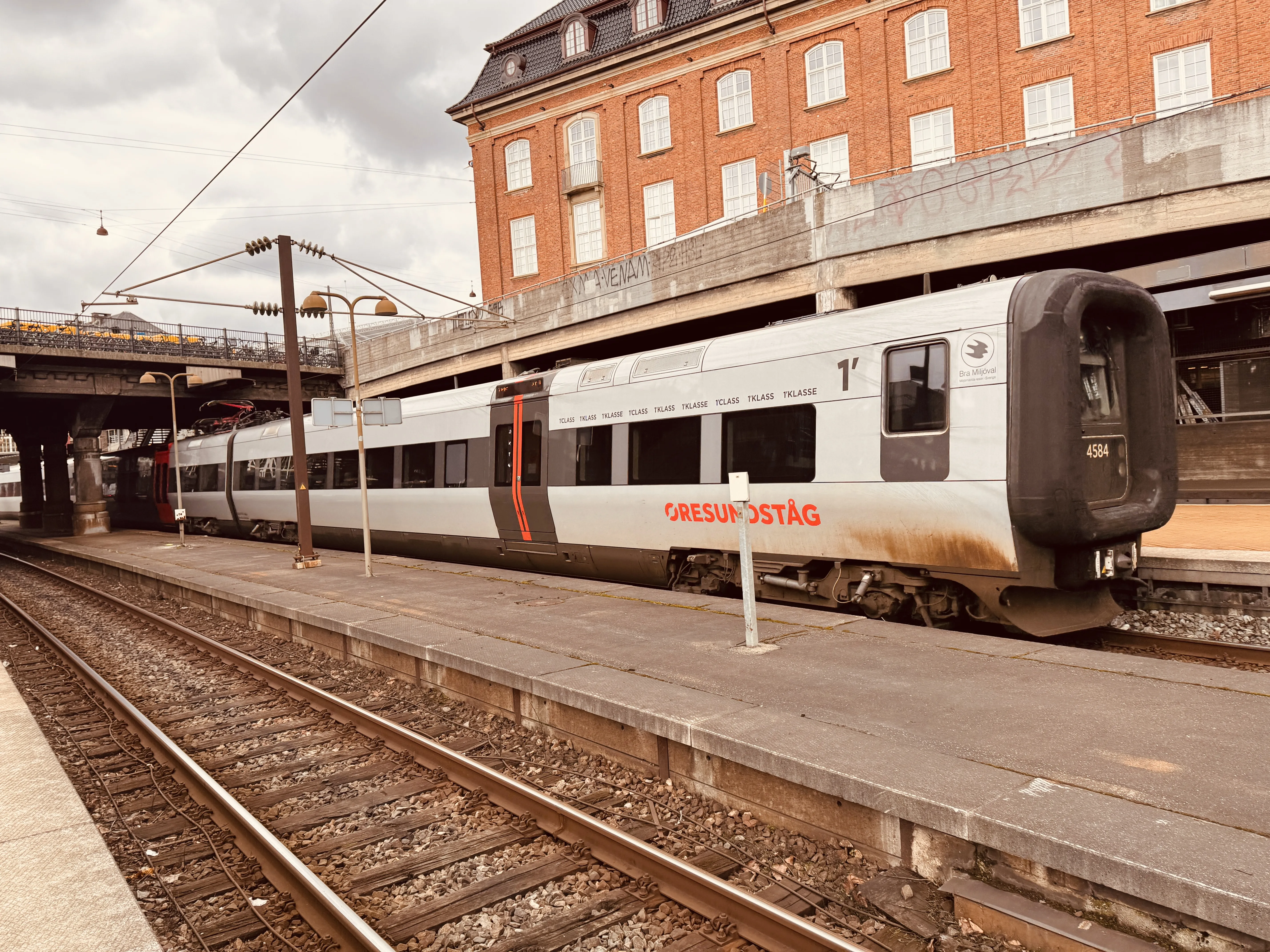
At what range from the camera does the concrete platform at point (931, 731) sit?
3.30 metres

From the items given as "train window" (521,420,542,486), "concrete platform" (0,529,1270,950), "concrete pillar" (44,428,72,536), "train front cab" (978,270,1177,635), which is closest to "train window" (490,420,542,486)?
"train window" (521,420,542,486)

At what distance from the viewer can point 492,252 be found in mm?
38094

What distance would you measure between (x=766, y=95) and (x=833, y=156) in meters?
3.37

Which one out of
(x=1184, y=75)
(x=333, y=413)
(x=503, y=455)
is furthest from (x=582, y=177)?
(x=503, y=455)

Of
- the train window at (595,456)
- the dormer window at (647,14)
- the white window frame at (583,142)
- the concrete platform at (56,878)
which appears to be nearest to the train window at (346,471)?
the train window at (595,456)

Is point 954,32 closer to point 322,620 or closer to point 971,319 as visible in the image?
point 971,319

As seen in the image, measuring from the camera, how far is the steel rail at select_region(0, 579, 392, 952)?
12.5ft

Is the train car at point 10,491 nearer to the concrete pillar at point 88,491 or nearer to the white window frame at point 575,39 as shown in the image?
the concrete pillar at point 88,491

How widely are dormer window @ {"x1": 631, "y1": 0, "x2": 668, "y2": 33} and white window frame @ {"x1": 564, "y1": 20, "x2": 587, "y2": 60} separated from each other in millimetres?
2319

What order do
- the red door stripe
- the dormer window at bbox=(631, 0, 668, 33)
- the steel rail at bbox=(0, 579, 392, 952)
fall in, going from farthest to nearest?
1. the dormer window at bbox=(631, 0, 668, 33)
2. the red door stripe
3. the steel rail at bbox=(0, 579, 392, 952)

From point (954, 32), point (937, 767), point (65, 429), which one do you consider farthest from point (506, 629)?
point (65, 429)

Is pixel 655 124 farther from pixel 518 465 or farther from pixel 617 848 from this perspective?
pixel 617 848

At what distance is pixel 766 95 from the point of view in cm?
3009

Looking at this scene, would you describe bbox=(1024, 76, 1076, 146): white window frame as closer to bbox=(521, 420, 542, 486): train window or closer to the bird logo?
bbox=(521, 420, 542, 486): train window
